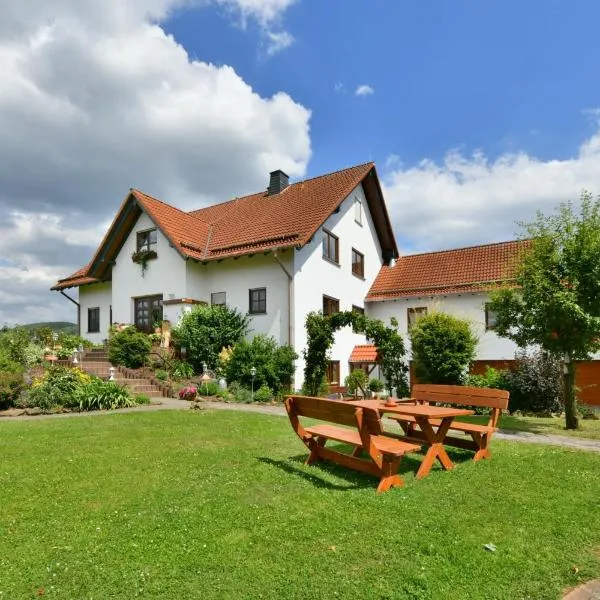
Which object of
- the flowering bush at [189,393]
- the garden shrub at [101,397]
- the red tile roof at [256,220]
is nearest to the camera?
the garden shrub at [101,397]

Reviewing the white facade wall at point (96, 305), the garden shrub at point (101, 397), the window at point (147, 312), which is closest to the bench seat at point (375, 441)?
the garden shrub at point (101, 397)

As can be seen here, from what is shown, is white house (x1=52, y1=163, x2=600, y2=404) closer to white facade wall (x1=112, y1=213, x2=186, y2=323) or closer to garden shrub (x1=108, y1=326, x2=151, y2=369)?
white facade wall (x1=112, y1=213, x2=186, y2=323)

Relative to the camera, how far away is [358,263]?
22734 millimetres

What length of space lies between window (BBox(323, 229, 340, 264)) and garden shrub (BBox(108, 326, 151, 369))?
8215mm

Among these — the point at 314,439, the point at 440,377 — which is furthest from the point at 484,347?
the point at 314,439

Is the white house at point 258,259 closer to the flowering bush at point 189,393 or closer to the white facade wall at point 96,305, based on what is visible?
the white facade wall at point 96,305

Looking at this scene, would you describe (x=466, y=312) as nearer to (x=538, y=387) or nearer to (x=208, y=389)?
(x=538, y=387)

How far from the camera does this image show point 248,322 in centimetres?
1853

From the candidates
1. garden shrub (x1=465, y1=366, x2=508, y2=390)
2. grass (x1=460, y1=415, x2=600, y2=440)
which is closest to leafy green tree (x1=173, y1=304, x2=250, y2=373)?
garden shrub (x1=465, y1=366, x2=508, y2=390)

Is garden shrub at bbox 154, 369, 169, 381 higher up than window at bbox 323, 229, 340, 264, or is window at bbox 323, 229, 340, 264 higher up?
window at bbox 323, 229, 340, 264

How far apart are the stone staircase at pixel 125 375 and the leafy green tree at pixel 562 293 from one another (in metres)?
10.9

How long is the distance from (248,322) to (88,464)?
12.4m

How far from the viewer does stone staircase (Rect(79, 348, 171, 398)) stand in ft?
49.6

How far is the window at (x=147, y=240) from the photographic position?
20.5m
